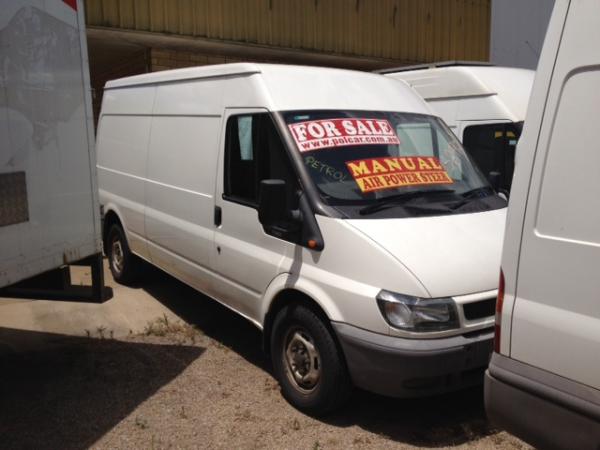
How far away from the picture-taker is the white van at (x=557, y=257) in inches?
86.4

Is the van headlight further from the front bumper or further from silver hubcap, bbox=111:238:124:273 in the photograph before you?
silver hubcap, bbox=111:238:124:273

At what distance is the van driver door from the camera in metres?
4.12

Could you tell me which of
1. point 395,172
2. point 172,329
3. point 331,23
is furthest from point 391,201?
point 331,23

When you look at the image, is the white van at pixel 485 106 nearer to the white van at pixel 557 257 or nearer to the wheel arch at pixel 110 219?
the wheel arch at pixel 110 219

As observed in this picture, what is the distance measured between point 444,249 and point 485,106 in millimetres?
3510

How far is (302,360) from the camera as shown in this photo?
390 centimetres

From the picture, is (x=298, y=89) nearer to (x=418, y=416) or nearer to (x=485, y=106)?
(x=418, y=416)

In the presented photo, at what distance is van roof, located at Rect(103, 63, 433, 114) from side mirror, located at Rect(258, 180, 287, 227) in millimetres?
747

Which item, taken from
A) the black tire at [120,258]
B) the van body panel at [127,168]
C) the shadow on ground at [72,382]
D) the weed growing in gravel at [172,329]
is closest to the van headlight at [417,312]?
the shadow on ground at [72,382]

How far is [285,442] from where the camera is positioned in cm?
359

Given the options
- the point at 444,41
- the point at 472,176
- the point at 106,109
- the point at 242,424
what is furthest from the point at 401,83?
the point at 444,41

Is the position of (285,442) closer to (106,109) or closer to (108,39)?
(106,109)

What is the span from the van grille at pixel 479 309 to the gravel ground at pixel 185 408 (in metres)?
0.76

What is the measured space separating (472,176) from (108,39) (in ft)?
19.4
